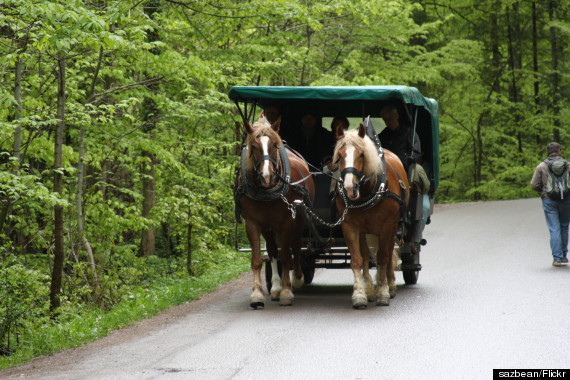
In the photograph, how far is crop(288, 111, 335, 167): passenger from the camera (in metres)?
12.2

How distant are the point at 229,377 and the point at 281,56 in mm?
12595

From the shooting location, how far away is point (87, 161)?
48.3 feet

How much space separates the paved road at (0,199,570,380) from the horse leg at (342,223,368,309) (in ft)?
0.42

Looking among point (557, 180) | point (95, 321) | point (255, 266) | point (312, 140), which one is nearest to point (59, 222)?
point (95, 321)

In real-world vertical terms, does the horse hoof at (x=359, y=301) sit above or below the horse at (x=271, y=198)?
below

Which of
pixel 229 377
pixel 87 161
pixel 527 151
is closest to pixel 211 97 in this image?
pixel 87 161

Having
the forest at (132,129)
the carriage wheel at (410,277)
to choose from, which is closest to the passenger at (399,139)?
the carriage wheel at (410,277)

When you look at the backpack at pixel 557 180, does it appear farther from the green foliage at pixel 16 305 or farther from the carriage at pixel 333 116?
the green foliage at pixel 16 305

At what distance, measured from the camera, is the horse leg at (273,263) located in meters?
11.0

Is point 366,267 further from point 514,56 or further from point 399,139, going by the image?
point 514,56

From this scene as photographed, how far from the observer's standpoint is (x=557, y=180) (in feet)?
47.4

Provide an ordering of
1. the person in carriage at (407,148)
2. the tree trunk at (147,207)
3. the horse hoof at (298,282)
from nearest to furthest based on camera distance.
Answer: the person in carriage at (407,148) < the horse hoof at (298,282) < the tree trunk at (147,207)

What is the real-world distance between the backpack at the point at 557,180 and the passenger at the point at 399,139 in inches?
145

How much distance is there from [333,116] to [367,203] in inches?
110
